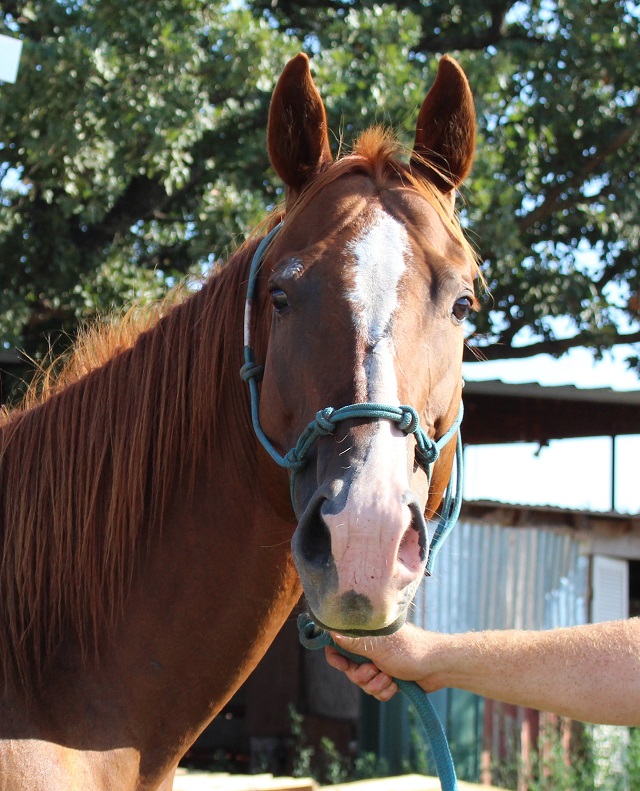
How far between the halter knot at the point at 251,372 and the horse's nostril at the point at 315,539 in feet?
1.70

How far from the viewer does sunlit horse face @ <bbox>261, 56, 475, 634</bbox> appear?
1.69 meters

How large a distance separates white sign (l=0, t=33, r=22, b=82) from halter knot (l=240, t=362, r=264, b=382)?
3269 millimetres

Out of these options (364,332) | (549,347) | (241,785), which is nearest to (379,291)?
(364,332)

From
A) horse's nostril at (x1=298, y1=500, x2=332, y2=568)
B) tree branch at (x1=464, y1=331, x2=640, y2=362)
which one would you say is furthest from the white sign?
tree branch at (x1=464, y1=331, x2=640, y2=362)

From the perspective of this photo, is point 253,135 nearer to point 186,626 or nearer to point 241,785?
point 241,785

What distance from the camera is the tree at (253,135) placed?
6.52 m

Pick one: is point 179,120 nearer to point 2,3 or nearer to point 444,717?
point 2,3

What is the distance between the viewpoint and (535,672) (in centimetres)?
225

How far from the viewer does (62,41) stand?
6.27 meters

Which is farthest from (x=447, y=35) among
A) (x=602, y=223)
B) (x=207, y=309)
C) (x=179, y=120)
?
(x=207, y=309)

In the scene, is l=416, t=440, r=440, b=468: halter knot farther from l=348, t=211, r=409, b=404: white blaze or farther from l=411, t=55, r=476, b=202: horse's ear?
l=411, t=55, r=476, b=202: horse's ear

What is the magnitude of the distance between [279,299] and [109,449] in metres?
0.57

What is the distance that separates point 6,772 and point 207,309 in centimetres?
117

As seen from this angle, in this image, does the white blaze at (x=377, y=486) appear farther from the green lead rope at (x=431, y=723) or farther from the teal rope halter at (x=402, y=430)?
the green lead rope at (x=431, y=723)
